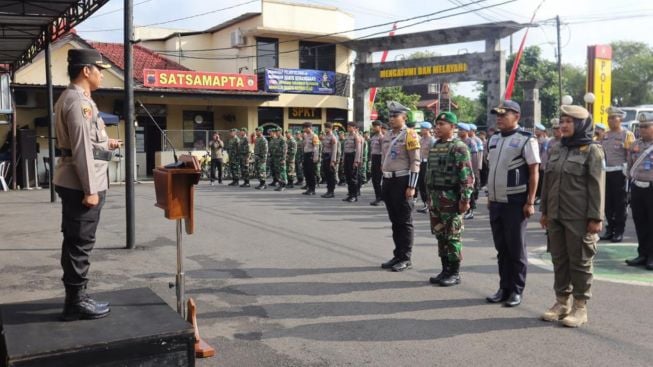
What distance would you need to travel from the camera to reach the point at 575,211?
525cm

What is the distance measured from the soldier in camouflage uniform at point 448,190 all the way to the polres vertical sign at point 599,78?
52.5 feet

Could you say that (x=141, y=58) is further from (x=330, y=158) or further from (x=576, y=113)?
(x=576, y=113)

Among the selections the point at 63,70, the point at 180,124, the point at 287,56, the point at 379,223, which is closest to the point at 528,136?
the point at 379,223

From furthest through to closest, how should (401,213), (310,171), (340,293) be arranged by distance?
(310,171)
(401,213)
(340,293)

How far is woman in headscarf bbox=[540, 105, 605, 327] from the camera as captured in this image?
17.1 ft

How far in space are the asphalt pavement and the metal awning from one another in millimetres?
3927

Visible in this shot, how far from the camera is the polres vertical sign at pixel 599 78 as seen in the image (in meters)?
20.6

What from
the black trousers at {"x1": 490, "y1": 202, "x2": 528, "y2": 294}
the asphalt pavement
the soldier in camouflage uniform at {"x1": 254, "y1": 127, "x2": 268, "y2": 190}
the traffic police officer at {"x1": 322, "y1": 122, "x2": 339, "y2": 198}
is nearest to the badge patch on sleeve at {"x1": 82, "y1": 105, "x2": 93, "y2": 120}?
the asphalt pavement

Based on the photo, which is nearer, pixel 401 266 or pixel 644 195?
pixel 401 266

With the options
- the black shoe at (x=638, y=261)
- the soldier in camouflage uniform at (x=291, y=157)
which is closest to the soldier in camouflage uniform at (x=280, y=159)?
the soldier in camouflage uniform at (x=291, y=157)

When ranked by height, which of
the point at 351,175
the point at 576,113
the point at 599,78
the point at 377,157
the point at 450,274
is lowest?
the point at 450,274

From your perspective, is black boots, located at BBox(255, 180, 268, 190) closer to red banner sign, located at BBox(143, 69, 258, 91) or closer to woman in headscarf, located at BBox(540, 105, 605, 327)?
red banner sign, located at BBox(143, 69, 258, 91)

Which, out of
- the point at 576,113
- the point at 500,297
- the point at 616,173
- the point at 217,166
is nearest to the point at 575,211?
the point at 576,113

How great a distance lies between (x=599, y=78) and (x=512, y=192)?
1720 centimetres
